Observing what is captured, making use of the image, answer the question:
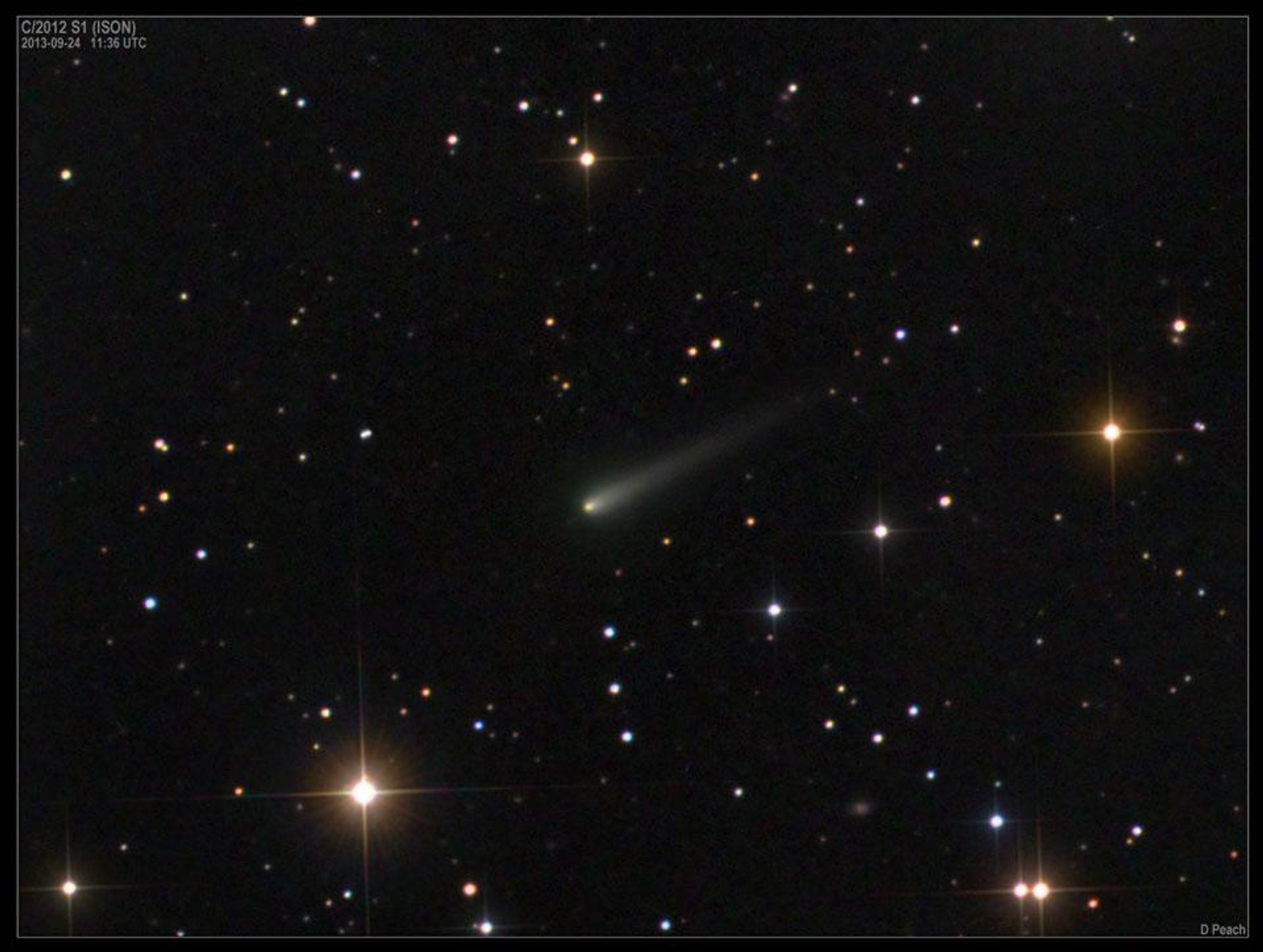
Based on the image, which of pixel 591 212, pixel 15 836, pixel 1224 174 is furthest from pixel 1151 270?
pixel 15 836

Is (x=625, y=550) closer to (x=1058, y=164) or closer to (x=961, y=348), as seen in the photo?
(x=961, y=348)

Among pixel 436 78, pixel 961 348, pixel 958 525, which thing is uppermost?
pixel 436 78

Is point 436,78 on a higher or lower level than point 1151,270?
higher

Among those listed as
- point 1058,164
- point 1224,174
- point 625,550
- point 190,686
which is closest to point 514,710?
point 625,550

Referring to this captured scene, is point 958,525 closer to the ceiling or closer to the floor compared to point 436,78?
closer to the floor

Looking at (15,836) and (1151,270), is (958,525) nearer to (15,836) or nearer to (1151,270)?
(1151,270)

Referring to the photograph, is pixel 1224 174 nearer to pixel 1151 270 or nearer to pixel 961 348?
pixel 1151 270

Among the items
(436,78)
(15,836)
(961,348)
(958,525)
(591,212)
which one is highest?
(436,78)

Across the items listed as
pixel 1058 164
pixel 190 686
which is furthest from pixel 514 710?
pixel 1058 164
